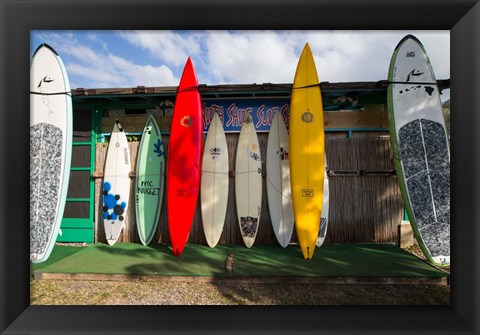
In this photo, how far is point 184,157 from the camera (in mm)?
3299

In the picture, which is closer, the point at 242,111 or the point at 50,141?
the point at 50,141

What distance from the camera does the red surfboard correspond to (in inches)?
128

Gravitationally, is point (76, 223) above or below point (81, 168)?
below

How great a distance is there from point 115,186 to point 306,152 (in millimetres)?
3035

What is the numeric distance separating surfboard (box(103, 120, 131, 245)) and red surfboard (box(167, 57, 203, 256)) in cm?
81

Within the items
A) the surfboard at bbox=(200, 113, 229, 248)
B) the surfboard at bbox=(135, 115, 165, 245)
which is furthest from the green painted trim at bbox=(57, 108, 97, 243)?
the surfboard at bbox=(200, 113, 229, 248)

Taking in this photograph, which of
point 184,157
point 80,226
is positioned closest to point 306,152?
point 184,157

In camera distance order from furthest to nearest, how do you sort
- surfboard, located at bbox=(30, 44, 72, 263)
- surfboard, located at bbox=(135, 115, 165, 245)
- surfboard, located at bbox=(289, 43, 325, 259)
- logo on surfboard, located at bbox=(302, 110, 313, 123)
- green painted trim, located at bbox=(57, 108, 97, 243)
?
green painted trim, located at bbox=(57, 108, 97, 243) < surfboard, located at bbox=(135, 115, 165, 245) < logo on surfboard, located at bbox=(302, 110, 313, 123) < surfboard, located at bbox=(289, 43, 325, 259) < surfboard, located at bbox=(30, 44, 72, 263)

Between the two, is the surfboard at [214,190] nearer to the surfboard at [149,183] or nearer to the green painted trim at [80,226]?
the surfboard at [149,183]

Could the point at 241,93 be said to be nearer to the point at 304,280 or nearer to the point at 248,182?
the point at 248,182

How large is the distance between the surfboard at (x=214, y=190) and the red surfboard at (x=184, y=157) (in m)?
0.14

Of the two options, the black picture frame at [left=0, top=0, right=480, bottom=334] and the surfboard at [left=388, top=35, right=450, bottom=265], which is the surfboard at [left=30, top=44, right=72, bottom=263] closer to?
the black picture frame at [left=0, top=0, right=480, bottom=334]

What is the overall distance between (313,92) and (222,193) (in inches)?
80.4
